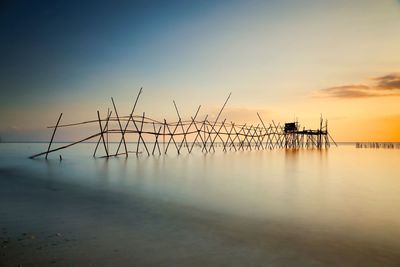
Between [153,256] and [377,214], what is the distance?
5098 mm

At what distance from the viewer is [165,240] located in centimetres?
468

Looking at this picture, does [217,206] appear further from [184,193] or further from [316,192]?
[316,192]

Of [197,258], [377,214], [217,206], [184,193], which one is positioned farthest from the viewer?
[184,193]

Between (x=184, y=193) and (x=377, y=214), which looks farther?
(x=184, y=193)

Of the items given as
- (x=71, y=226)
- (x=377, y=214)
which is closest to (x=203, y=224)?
(x=71, y=226)

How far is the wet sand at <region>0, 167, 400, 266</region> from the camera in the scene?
396 centimetres

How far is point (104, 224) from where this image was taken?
5590mm

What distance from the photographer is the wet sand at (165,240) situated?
396 cm

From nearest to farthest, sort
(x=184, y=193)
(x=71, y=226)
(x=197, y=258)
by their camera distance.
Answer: (x=197, y=258) < (x=71, y=226) < (x=184, y=193)

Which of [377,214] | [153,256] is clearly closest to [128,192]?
[153,256]

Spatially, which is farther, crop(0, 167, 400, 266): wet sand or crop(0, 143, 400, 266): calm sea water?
crop(0, 143, 400, 266): calm sea water

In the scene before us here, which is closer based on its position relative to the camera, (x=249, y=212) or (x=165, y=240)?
(x=165, y=240)

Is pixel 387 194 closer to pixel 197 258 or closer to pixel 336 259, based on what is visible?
pixel 336 259

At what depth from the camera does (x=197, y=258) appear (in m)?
3.99
